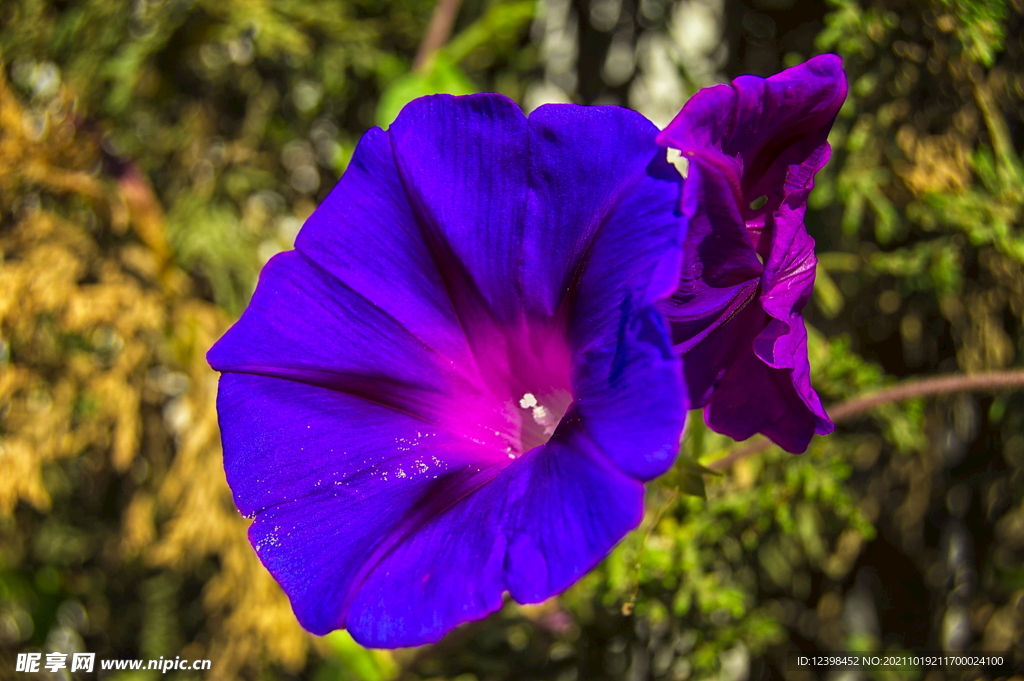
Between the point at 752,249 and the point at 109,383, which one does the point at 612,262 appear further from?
the point at 109,383

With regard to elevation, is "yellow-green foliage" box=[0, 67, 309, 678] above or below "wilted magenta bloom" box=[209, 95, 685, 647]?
below

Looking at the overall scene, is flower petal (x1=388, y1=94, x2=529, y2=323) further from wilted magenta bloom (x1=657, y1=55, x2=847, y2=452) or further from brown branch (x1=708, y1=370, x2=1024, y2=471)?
brown branch (x1=708, y1=370, x2=1024, y2=471)

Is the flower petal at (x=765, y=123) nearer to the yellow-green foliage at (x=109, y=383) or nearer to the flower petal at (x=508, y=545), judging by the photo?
the flower petal at (x=508, y=545)

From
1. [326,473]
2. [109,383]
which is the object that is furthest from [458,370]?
[109,383]

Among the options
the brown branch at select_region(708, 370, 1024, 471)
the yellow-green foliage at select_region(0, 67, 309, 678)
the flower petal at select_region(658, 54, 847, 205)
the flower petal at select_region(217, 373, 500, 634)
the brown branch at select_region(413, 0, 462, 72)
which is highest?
the flower petal at select_region(658, 54, 847, 205)

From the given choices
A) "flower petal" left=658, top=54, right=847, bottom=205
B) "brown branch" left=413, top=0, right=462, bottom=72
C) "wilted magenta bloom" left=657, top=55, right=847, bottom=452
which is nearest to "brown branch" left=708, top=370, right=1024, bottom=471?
"wilted magenta bloom" left=657, top=55, right=847, bottom=452

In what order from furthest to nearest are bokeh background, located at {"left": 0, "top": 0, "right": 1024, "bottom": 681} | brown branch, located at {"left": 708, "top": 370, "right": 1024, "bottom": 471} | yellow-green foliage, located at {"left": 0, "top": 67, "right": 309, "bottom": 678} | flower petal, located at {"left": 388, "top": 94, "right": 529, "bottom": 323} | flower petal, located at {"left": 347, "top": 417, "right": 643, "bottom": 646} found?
1. yellow-green foliage, located at {"left": 0, "top": 67, "right": 309, "bottom": 678}
2. bokeh background, located at {"left": 0, "top": 0, "right": 1024, "bottom": 681}
3. brown branch, located at {"left": 708, "top": 370, "right": 1024, "bottom": 471}
4. flower petal, located at {"left": 388, "top": 94, "right": 529, "bottom": 323}
5. flower petal, located at {"left": 347, "top": 417, "right": 643, "bottom": 646}
